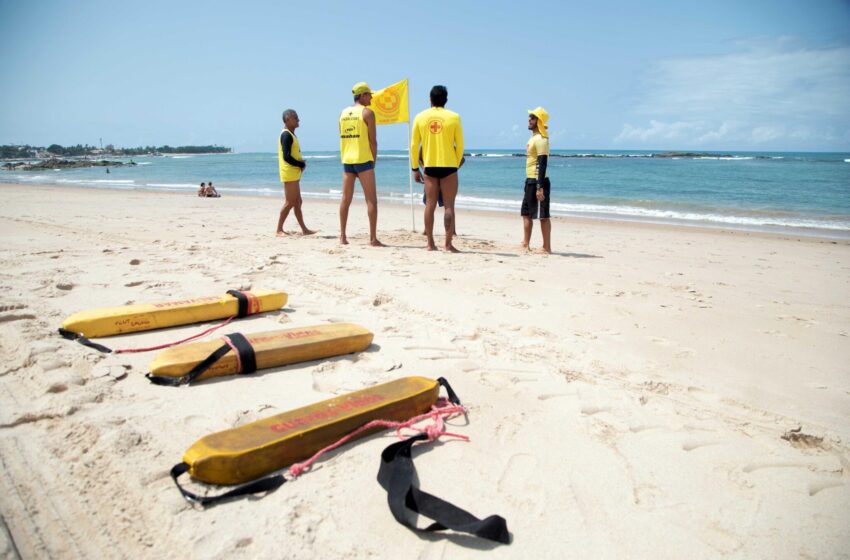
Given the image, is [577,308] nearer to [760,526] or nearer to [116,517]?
[760,526]

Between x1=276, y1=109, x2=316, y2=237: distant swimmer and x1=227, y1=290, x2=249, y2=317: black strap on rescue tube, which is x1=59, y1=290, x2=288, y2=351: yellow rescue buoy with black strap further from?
x1=276, y1=109, x2=316, y2=237: distant swimmer

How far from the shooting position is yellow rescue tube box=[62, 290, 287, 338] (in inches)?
127

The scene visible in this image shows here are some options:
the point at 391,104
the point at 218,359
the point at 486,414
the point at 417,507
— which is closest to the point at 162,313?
the point at 218,359

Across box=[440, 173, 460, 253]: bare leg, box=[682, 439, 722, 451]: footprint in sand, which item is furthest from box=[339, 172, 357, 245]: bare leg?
box=[682, 439, 722, 451]: footprint in sand

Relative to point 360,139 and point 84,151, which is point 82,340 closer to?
point 360,139

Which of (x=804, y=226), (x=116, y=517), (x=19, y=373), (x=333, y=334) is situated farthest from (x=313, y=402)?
(x=804, y=226)

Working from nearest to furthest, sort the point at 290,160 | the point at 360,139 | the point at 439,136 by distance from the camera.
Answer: the point at 439,136 < the point at 360,139 < the point at 290,160

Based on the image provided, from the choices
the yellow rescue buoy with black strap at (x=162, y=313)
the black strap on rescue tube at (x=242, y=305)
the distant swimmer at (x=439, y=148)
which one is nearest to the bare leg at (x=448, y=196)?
the distant swimmer at (x=439, y=148)

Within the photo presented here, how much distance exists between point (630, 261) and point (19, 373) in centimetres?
663

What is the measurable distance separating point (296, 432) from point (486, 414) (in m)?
1.01

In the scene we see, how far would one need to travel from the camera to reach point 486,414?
8.31ft

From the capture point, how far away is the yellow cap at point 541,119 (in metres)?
6.46

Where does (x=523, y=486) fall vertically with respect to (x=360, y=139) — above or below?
below

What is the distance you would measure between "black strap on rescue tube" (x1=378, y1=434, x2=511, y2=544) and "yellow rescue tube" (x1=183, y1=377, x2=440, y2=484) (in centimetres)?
31
